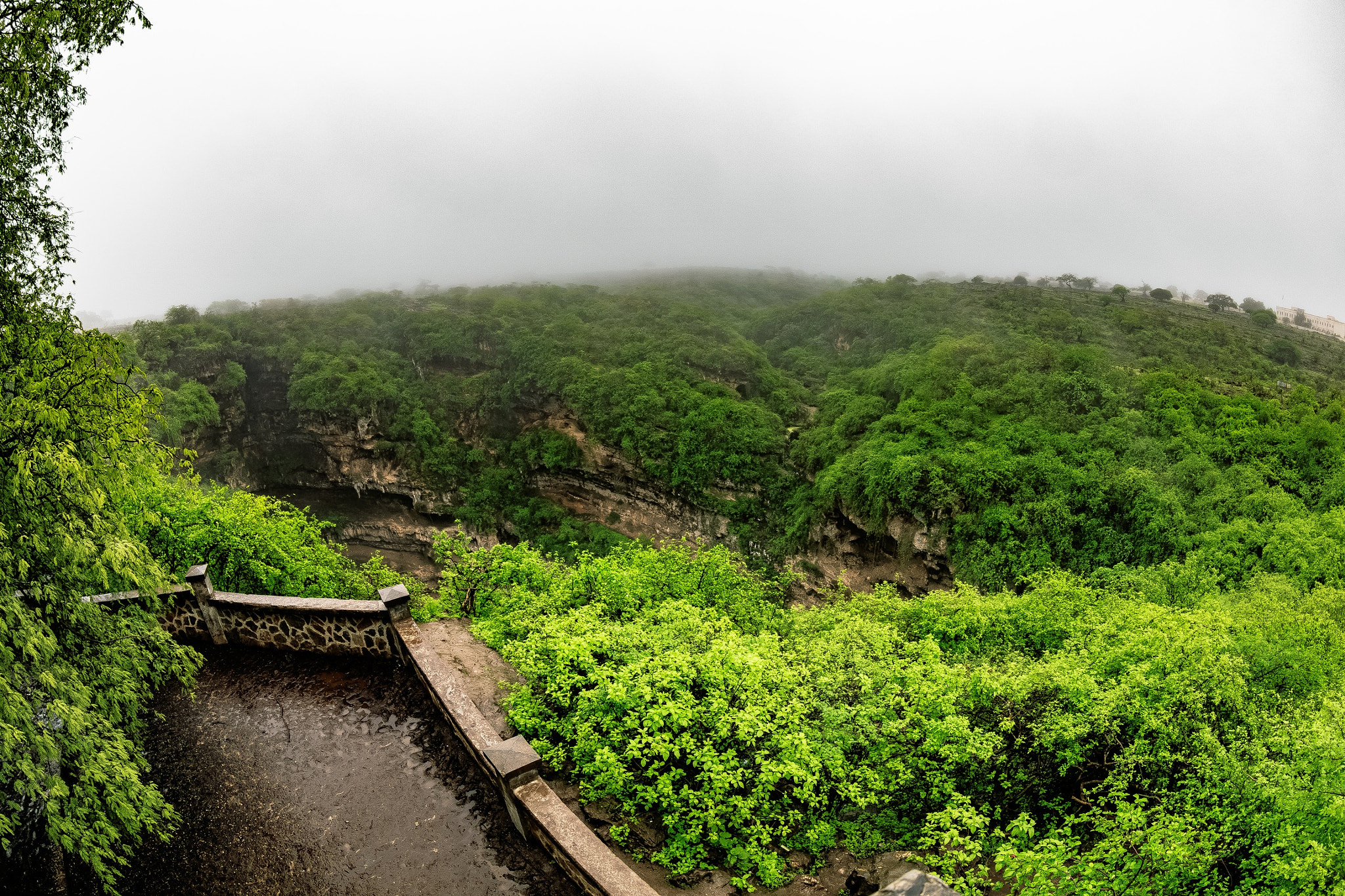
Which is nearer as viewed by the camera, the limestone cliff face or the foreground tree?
the foreground tree

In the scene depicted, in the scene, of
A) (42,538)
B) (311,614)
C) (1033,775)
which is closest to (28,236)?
(42,538)

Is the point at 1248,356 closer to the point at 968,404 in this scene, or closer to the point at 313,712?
the point at 968,404

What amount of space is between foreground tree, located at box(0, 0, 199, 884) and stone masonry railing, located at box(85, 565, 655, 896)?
1.29m

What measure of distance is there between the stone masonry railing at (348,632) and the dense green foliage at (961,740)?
0.68 m

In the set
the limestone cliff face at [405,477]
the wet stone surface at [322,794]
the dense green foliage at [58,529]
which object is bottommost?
the limestone cliff face at [405,477]

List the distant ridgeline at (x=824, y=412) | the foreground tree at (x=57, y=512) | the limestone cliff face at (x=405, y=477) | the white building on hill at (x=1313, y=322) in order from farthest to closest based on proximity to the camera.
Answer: the white building on hill at (x=1313, y=322) → the limestone cliff face at (x=405, y=477) → the distant ridgeline at (x=824, y=412) → the foreground tree at (x=57, y=512)

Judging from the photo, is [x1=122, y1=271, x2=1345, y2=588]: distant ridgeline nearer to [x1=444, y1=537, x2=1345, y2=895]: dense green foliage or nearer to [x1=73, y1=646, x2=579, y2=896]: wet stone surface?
[x1=444, y1=537, x2=1345, y2=895]: dense green foliage

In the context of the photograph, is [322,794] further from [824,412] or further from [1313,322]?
[1313,322]

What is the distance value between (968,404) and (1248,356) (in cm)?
2117

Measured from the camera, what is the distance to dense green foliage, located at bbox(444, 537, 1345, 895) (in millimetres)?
6719

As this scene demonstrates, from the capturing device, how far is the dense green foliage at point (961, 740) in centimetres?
672

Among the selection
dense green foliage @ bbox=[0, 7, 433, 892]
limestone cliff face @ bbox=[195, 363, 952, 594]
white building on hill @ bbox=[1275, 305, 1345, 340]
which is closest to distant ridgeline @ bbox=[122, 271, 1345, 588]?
limestone cliff face @ bbox=[195, 363, 952, 594]

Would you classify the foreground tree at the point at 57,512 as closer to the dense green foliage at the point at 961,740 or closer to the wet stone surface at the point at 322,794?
the wet stone surface at the point at 322,794

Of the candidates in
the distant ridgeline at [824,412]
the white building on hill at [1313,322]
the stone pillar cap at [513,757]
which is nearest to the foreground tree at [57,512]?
the stone pillar cap at [513,757]
